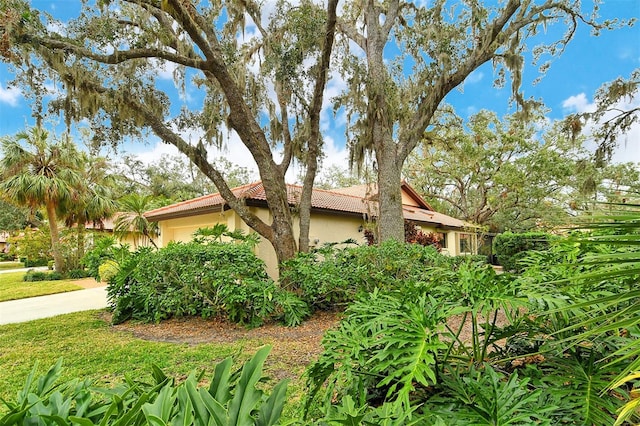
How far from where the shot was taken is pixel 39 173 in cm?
1448

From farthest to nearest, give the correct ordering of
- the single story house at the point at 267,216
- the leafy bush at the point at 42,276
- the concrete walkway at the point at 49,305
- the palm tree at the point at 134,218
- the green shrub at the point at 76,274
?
the green shrub at the point at 76,274 → the leafy bush at the point at 42,276 → the palm tree at the point at 134,218 → the single story house at the point at 267,216 → the concrete walkway at the point at 49,305

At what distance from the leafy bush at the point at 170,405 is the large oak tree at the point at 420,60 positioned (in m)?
7.97

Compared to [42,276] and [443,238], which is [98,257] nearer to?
[42,276]

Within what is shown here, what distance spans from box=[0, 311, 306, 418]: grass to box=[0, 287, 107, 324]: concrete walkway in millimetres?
1652

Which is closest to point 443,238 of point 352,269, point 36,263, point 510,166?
point 510,166

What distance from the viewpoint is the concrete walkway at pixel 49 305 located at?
815cm

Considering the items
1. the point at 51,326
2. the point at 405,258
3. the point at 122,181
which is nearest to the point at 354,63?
the point at 405,258

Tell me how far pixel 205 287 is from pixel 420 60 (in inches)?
302

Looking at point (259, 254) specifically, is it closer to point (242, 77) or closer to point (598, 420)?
point (242, 77)

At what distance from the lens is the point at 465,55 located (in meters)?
8.70

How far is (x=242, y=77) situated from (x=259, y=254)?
5101mm

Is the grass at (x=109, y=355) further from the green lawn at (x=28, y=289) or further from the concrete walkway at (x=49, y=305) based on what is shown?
the green lawn at (x=28, y=289)

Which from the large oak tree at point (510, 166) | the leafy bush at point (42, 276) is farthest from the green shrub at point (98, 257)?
the large oak tree at point (510, 166)

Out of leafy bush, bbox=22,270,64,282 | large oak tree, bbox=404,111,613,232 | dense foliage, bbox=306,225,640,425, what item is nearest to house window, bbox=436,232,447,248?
large oak tree, bbox=404,111,613,232
